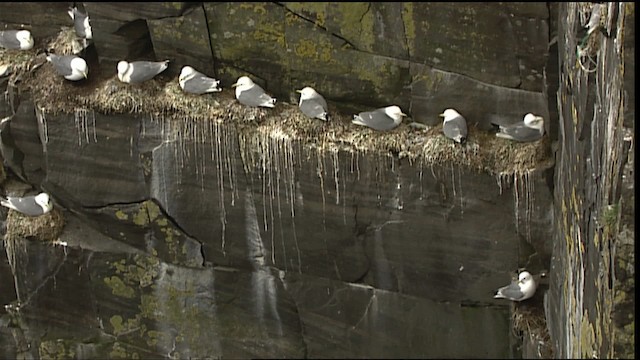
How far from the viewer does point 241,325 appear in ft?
25.6

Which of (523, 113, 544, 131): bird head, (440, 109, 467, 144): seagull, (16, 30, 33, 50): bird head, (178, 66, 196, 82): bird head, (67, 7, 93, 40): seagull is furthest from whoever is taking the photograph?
(16, 30, 33, 50): bird head

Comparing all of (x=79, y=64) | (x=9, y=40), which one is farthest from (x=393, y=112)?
(x=9, y=40)

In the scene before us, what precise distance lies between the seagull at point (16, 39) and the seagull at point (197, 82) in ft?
3.73

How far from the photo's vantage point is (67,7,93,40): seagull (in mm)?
7355

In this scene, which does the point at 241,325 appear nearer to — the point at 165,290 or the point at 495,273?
the point at 165,290

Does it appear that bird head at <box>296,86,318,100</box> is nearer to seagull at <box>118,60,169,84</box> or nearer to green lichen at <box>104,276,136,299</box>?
seagull at <box>118,60,169,84</box>

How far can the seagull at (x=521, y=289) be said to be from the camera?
6.88 meters

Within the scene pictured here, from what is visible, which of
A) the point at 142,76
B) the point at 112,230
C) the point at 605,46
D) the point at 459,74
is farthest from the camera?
the point at 112,230

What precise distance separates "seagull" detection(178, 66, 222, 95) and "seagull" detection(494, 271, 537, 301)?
2.14m

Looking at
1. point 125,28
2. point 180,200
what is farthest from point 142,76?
point 180,200

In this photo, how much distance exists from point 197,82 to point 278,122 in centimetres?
56

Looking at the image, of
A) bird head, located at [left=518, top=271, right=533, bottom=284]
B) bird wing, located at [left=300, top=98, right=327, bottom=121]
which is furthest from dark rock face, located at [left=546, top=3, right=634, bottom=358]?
bird wing, located at [left=300, top=98, right=327, bottom=121]

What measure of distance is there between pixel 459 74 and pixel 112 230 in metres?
2.63

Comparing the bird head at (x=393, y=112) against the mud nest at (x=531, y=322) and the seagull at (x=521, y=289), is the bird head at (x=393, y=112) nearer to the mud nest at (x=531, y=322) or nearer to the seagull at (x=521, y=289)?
the seagull at (x=521, y=289)
